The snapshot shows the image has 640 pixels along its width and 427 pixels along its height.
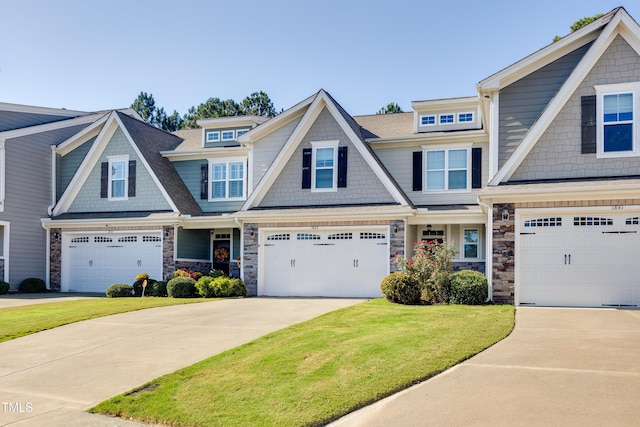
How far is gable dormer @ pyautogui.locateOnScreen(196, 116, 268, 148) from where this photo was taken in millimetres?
25578

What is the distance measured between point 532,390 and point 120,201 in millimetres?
20300

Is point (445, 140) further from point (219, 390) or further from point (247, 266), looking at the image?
point (219, 390)

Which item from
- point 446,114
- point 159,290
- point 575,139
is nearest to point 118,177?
point 159,290

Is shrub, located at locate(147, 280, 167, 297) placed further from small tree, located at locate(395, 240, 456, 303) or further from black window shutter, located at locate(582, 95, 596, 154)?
black window shutter, located at locate(582, 95, 596, 154)

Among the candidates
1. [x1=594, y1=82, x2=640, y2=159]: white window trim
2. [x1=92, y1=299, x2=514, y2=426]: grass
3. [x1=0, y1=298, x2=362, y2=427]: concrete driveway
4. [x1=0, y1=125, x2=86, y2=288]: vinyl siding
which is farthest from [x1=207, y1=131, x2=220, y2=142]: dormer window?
[x1=594, y1=82, x2=640, y2=159]: white window trim

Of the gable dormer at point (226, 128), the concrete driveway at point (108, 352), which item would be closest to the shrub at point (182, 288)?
the concrete driveway at point (108, 352)

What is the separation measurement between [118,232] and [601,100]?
18.1 meters

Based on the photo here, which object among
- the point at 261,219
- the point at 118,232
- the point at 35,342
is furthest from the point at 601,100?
the point at 118,232

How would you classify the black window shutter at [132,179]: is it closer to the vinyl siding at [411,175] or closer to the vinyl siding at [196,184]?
the vinyl siding at [196,184]

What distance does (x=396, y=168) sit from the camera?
2191cm

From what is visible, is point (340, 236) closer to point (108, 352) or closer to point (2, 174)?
point (108, 352)

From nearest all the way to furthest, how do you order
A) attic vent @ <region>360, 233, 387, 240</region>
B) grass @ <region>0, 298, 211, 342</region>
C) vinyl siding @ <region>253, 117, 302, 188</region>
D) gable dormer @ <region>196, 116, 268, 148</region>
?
grass @ <region>0, 298, 211, 342</region> → attic vent @ <region>360, 233, 387, 240</region> → vinyl siding @ <region>253, 117, 302, 188</region> → gable dormer @ <region>196, 116, 268, 148</region>

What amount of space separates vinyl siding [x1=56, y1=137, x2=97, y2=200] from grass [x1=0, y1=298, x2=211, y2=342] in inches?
324

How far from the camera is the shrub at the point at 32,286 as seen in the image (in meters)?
23.3
